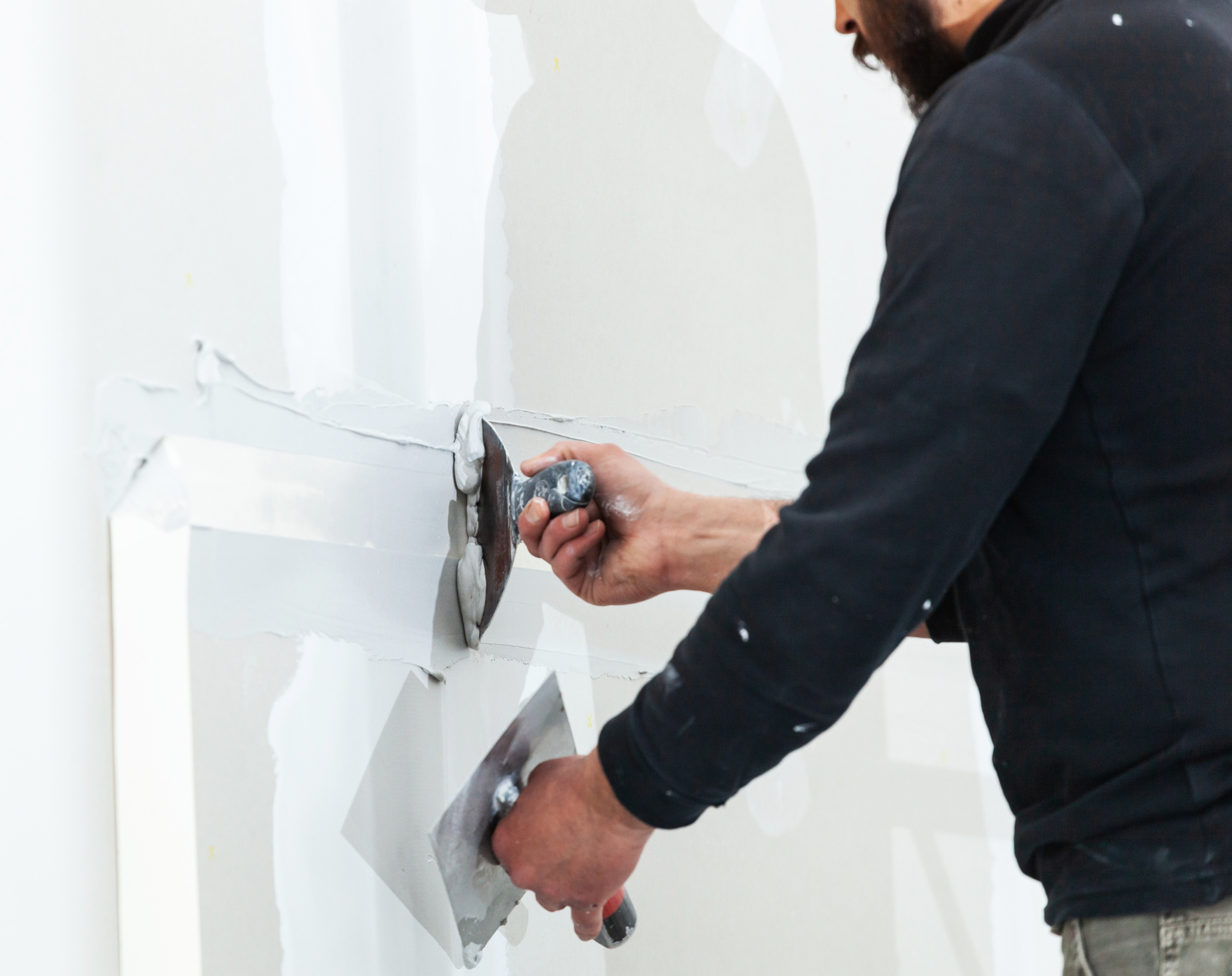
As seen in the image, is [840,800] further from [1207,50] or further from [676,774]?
[1207,50]

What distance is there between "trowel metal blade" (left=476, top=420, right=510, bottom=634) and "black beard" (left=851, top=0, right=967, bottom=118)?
0.55 metres

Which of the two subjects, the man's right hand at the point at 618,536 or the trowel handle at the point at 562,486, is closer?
the trowel handle at the point at 562,486

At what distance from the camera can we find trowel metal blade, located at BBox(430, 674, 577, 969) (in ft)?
3.13

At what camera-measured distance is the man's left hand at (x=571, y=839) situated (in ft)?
2.86

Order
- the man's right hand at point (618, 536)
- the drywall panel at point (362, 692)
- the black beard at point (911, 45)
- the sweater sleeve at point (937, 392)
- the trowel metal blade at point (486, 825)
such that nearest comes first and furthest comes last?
the sweater sleeve at point (937, 392), the drywall panel at point (362, 692), the trowel metal blade at point (486, 825), the black beard at point (911, 45), the man's right hand at point (618, 536)

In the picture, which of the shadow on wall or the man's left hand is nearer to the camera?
the man's left hand

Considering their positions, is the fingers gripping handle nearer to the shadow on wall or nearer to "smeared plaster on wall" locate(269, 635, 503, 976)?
"smeared plaster on wall" locate(269, 635, 503, 976)

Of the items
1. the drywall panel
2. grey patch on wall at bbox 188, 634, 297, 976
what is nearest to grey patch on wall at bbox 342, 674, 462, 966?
the drywall panel

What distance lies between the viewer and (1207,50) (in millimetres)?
794

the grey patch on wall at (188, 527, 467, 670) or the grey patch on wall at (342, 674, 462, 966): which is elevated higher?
the grey patch on wall at (188, 527, 467, 670)

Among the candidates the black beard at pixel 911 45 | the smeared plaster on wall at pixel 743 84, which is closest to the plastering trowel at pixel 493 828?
the black beard at pixel 911 45

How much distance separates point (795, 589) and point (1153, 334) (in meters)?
0.31

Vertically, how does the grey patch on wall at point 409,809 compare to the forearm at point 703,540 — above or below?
below

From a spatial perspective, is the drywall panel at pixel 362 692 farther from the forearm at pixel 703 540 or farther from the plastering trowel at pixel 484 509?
the forearm at pixel 703 540
